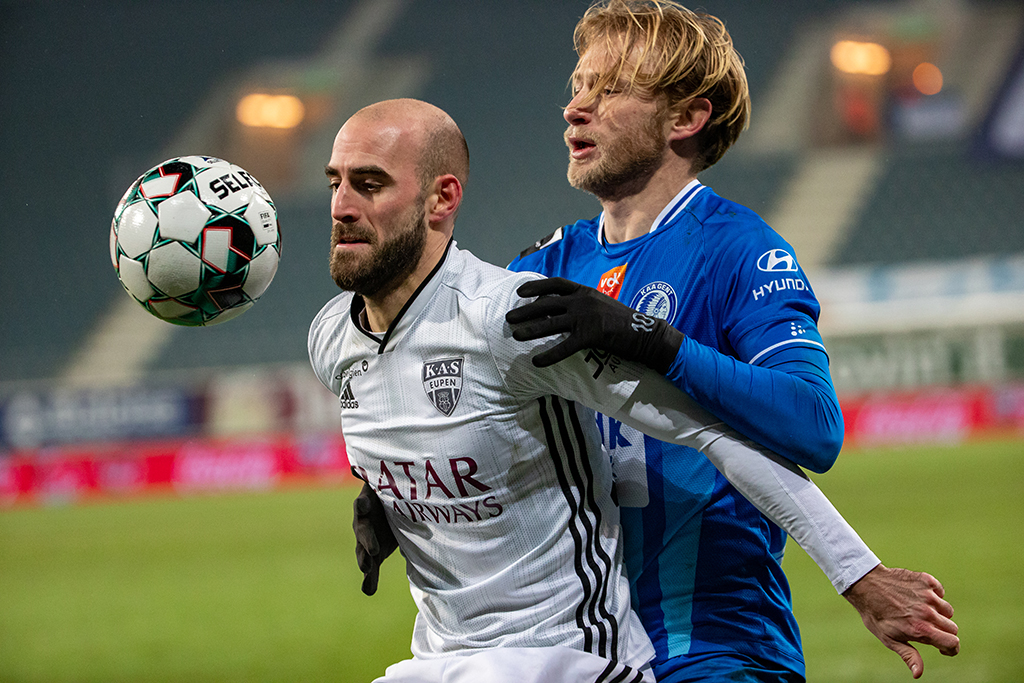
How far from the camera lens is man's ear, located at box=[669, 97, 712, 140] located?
9.50ft

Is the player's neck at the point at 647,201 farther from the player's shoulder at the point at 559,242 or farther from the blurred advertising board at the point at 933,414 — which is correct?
the blurred advertising board at the point at 933,414

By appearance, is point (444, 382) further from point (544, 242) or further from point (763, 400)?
point (544, 242)

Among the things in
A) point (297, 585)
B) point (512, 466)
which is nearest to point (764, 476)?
point (512, 466)

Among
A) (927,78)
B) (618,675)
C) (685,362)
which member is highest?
(927,78)

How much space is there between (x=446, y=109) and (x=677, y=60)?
20.2 meters

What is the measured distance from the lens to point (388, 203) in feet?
7.94

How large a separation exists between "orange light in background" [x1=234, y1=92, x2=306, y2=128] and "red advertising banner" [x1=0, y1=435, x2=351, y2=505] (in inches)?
428

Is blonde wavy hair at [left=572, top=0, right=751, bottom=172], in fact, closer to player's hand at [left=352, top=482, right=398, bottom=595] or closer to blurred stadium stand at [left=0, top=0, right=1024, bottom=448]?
player's hand at [left=352, top=482, right=398, bottom=595]

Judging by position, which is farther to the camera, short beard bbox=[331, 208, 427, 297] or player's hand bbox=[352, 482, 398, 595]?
player's hand bbox=[352, 482, 398, 595]

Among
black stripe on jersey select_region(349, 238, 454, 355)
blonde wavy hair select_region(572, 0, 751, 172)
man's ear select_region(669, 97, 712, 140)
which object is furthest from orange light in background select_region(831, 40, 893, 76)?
black stripe on jersey select_region(349, 238, 454, 355)

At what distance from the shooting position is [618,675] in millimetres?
2355

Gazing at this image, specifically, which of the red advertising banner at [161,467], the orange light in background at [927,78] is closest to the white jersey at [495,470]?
the red advertising banner at [161,467]

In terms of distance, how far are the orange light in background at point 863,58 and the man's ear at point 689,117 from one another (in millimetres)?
21255

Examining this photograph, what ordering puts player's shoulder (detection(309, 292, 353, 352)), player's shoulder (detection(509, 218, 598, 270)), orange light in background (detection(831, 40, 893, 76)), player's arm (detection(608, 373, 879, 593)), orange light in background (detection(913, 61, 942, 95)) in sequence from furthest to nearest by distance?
orange light in background (detection(831, 40, 893, 76)), orange light in background (detection(913, 61, 942, 95)), player's shoulder (detection(509, 218, 598, 270)), player's shoulder (detection(309, 292, 353, 352)), player's arm (detection(608, 373, 879, 593))
